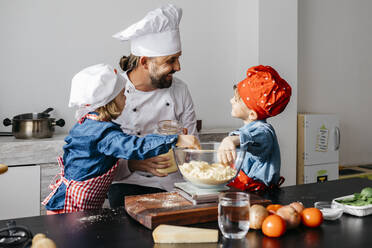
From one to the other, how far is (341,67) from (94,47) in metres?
2.91

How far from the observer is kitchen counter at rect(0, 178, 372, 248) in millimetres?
1037

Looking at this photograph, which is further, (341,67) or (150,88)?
A: (341,67)

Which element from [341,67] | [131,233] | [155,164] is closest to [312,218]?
[131,233]

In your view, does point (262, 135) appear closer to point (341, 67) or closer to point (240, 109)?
point (240, 109)

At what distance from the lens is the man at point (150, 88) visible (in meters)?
1.98

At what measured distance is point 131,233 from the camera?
1118 millimetres

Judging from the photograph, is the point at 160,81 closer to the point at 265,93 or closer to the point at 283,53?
the point at 265,93

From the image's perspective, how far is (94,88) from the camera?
1590 millimetres

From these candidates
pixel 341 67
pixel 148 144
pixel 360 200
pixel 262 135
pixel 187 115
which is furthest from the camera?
pixel 341 67

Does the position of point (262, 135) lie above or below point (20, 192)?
above

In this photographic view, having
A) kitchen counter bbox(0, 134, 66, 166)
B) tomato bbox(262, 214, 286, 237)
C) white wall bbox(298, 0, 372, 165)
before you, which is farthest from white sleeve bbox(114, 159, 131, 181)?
white wall bbox(298, 0, 372, 165)

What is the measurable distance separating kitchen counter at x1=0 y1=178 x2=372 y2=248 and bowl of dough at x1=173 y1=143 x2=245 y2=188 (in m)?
0.15

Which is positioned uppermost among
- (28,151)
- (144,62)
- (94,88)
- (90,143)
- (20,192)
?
(144,62)

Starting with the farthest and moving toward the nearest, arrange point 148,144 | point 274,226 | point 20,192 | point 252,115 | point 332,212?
point 20,192, point 252,115, point 148,144, point 332,212, point 274,226
